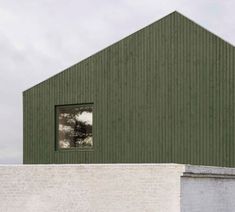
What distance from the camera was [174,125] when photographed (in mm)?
20469

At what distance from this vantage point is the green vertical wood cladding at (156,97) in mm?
19906

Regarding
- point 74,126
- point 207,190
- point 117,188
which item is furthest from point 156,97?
point 117,188

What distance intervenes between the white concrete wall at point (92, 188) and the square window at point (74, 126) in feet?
15.2

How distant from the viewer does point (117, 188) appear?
51.8ft

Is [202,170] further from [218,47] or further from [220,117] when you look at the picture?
[218,47]

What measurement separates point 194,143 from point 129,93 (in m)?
3.13

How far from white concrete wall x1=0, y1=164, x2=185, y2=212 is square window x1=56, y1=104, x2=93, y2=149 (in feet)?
15.2

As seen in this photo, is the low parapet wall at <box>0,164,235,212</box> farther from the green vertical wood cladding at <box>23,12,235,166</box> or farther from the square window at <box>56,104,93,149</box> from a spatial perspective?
the square window at <box>56,104,93,149</box>

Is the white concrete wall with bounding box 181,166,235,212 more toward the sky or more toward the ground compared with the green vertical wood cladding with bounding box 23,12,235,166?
more toward the ground

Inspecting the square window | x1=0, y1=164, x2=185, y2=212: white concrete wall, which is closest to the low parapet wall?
x1=0, y1=164, x2=185, y2=212: white concrete wall

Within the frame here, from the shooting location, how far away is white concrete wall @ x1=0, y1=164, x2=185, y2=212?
49.1ft

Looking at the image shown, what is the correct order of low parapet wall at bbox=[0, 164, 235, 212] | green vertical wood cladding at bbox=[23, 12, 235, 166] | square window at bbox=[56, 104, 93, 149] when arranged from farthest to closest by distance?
square window at bbox=[56, 104, 93, 149], green vertical wood cladding at bbox=[23, 12, 235, 166], low parapet wall at bbox=[0, 164, 235, 212]

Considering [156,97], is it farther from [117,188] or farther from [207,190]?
[117,188]

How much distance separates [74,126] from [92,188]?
6178mm
